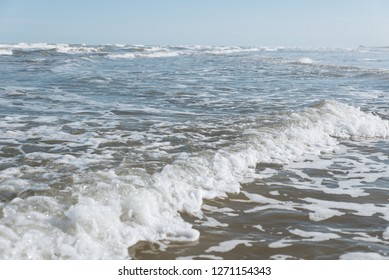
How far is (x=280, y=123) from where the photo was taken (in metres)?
7.95

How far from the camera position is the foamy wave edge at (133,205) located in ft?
11.0

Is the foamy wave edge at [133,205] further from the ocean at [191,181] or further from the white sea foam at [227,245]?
the white sea foam at [227,245]

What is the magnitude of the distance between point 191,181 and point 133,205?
3.46ft

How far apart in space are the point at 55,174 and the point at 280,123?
15.1 feet

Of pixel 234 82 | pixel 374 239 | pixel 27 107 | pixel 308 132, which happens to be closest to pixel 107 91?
pixel 27 107

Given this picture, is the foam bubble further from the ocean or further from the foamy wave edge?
the foamy wave edge

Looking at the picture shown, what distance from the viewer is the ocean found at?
3555mm

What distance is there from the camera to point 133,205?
13.2 ft

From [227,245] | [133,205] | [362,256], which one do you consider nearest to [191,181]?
[133,205]

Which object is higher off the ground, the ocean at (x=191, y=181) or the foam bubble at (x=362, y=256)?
the ocean at (x=191, y=181)

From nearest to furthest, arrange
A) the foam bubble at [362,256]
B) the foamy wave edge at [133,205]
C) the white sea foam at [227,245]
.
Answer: the foamy wave edge at [133,205] < the foam bubble at [362,256] < the white sea foam at [227,245]

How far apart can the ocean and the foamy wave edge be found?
Result: 0.05 feet

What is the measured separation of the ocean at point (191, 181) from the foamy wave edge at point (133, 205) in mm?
14

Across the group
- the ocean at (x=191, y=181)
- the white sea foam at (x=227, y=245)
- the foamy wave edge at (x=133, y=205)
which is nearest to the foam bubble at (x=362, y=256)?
the ocean at (x=191, y=181)
